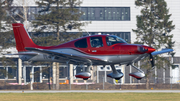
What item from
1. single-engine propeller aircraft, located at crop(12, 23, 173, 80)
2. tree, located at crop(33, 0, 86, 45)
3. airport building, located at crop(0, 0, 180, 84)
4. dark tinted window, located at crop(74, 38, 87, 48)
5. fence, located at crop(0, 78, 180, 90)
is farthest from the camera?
airport building, located at crop(0, 0, 180, 84)

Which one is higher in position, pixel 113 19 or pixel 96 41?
pixel 113 19

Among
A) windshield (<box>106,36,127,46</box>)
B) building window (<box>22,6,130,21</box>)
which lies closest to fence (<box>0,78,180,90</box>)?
building window (<box>22,6,130,21</box>)

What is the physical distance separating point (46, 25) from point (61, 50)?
1096 inches

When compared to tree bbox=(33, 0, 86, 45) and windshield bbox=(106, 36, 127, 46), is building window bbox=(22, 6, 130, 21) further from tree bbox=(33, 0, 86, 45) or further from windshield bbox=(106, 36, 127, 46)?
windshield bbox=(106, 36, 127, 46)

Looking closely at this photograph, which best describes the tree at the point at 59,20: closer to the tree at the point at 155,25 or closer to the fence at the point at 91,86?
the fence at the point at 91,86

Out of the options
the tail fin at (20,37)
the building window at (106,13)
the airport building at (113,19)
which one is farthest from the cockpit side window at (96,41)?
the building window at (106,13)

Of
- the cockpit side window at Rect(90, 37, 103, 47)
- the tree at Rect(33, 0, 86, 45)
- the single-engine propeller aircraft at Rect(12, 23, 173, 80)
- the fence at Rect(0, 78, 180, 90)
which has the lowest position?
the fence at Rect(0, 78, 180, 90)

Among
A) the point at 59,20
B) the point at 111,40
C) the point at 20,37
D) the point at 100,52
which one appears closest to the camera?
the point at 100,52

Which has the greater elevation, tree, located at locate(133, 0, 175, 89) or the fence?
tree, located at locate(133, 0, 175, 89)

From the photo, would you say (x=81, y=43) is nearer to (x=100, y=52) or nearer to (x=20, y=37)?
(x=100, y=52)

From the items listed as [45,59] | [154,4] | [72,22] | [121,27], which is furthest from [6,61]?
[45,59]

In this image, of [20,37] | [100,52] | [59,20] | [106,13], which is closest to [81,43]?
[100,52]

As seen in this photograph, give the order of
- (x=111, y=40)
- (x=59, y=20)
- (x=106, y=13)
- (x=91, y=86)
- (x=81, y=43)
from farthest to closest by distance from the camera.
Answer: (x=106, y=13)
(x=91, y=86)
(x=59, y=20)
(x=81, y=43)
(x=111, y=40)

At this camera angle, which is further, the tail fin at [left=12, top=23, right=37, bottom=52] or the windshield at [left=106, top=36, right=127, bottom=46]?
the tail fin at [left=12, top=23, right=37, bottom=52]
